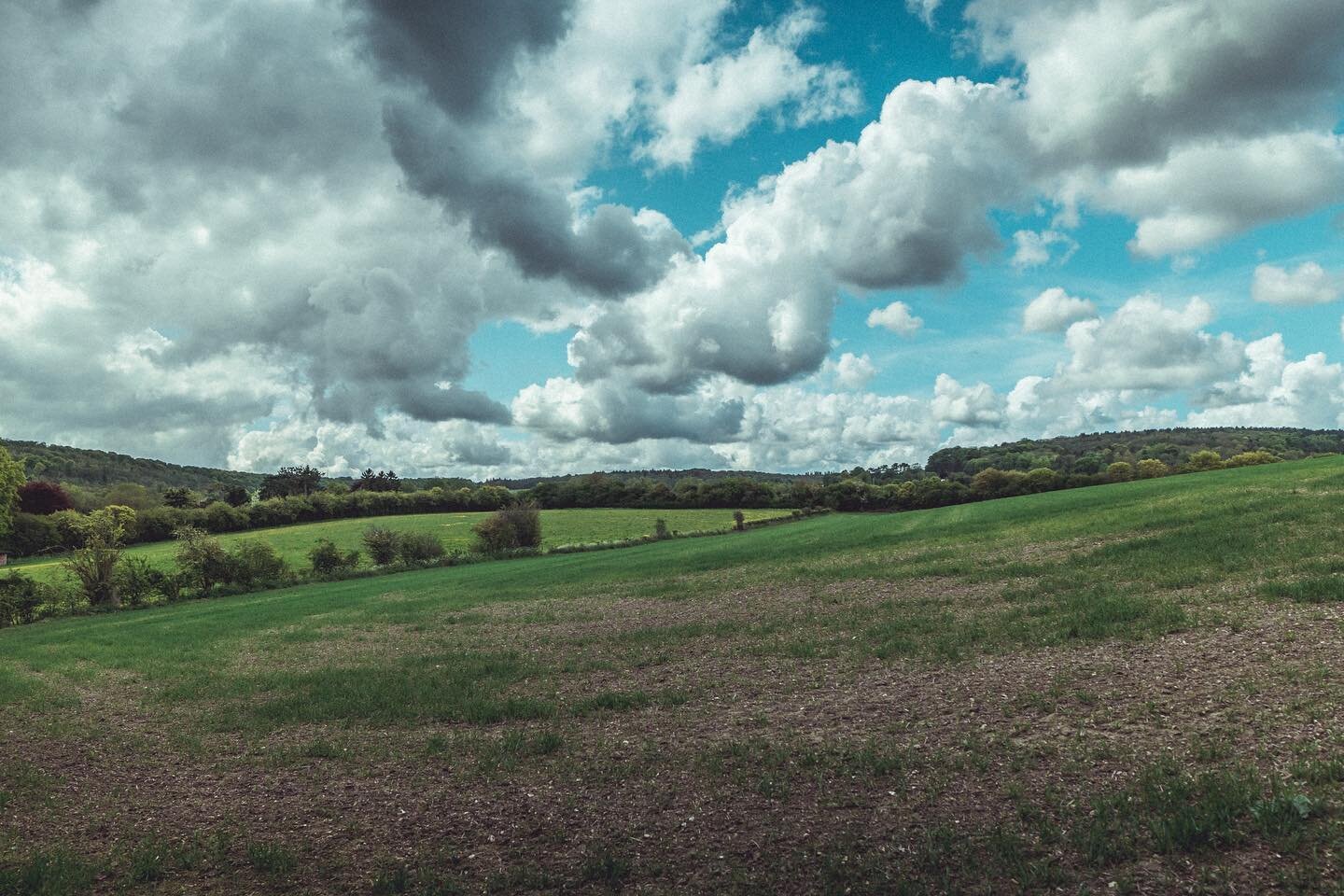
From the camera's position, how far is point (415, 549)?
71375 millimetres

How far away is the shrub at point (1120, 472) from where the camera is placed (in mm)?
98438

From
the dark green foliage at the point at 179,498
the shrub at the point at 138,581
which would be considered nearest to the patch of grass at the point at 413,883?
the shrub at the point at 138,581

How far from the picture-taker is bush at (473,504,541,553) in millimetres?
76125

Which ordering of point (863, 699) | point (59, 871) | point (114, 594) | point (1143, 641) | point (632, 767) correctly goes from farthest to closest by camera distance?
point (114, 594), point (1143, 641), point (863, 699), point (632, 767), point (59, 871)

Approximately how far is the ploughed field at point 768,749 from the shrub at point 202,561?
3880cm

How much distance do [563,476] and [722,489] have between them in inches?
1728

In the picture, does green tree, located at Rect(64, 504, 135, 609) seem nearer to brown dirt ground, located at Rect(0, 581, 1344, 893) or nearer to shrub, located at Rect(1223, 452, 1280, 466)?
brown dirt ground, located at Rect(0, 581, 1344, 893)

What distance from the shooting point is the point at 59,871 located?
→ 835 cm

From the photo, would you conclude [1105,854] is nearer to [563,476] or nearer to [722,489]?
[722,489]

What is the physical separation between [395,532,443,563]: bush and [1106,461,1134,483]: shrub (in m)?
92.2

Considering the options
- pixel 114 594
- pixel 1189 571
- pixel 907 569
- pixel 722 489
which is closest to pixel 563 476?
pixel 722 489

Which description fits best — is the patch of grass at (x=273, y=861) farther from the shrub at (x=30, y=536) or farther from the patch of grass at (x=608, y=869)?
the shrub at (x=30, y=536)

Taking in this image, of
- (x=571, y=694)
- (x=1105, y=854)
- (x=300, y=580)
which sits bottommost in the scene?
(x=300, y=580)

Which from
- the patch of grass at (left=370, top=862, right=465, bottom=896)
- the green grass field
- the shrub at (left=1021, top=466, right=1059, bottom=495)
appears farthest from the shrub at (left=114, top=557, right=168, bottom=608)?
the shrub at (left=1021, top=466, right=1059, bottom=495)
